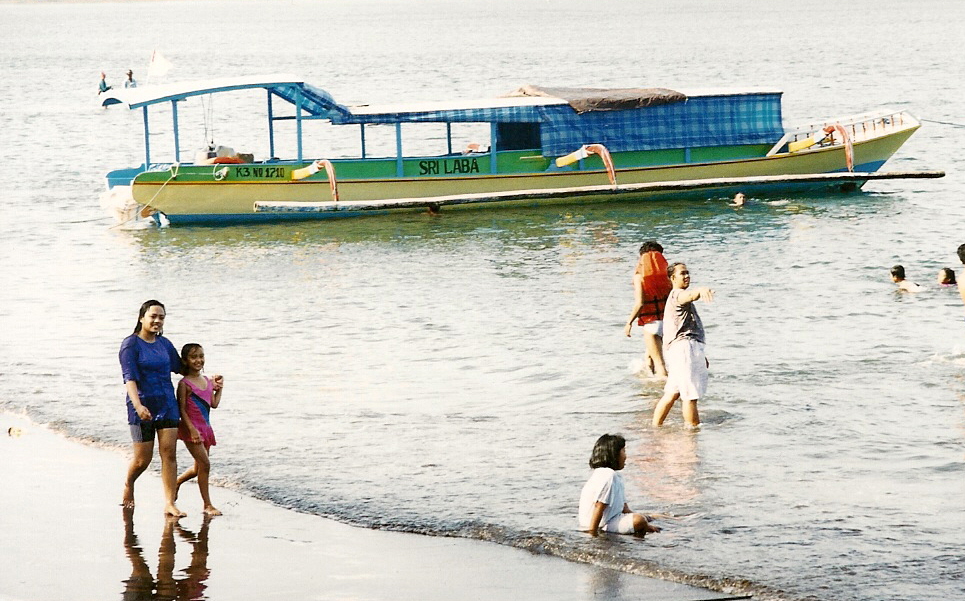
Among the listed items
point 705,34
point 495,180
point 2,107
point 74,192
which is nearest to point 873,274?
point 495,180

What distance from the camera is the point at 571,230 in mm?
27141

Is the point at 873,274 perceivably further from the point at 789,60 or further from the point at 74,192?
the point at 789,60

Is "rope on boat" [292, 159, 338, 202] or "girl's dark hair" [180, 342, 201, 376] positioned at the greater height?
"rope on boat" [292, 159, 338, 202]

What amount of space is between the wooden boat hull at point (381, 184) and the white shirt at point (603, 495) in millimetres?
Answer: 18589

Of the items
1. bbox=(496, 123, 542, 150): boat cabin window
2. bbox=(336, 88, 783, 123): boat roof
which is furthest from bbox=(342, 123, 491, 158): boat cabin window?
bbox=(336, 88, 783, 123): boat roof

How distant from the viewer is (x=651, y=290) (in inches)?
535

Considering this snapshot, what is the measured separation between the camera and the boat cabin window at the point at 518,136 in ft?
94.9

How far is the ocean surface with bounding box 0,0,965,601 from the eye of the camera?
1023 centimetres

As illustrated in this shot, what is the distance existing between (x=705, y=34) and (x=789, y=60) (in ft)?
159

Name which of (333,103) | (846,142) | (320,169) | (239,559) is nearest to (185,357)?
(239,559)

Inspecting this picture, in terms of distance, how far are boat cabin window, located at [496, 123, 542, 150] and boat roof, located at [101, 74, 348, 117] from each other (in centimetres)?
385

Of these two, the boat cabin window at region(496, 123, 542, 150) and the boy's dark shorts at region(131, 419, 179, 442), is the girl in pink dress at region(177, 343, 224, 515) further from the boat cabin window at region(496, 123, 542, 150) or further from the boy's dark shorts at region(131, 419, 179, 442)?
the boat cabin window at region(496, 123, 542, 150)

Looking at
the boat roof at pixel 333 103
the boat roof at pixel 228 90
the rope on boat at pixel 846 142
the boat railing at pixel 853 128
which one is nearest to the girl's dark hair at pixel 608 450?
the boat roof at pixel 228 90

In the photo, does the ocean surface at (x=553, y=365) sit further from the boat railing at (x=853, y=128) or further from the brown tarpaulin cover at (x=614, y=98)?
the brown tarpaulin cover at (x=614, y=98)
